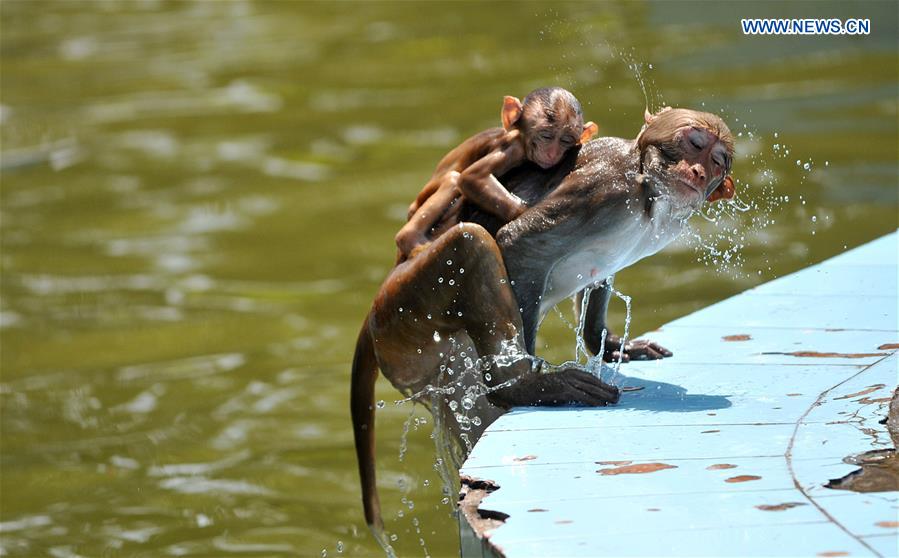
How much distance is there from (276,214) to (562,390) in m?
6.86

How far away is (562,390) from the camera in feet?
13.3

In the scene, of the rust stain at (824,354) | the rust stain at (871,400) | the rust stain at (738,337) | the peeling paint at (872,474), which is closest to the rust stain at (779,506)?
the peeling paint at (872,474)

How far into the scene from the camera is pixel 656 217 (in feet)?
13.3

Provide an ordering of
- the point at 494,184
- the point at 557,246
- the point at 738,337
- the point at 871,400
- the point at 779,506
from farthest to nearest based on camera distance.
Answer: the point at 738,337, the point at 494,184, the point at 557,246, the point at 871,400, the point at 779,506

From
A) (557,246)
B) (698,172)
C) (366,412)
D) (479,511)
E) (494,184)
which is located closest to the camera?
(479,511)

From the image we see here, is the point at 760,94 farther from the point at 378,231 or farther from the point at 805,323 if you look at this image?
the point at 805,323

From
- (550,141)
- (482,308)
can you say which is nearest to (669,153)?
(550,141)

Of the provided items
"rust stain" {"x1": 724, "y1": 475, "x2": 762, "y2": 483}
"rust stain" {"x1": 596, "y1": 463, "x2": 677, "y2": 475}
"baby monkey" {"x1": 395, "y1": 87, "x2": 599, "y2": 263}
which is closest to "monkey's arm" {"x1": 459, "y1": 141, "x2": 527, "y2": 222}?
"baby monkey" {"x1": 395, "y1": 87, "x2": 599, "y2": 263}

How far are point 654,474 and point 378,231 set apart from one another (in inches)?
267

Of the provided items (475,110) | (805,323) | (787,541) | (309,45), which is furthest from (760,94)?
(787,541)

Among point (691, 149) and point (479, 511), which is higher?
point (691, 149)

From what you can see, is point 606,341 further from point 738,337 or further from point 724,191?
point 724,191

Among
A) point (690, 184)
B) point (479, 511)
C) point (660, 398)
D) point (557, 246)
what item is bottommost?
point (660, 398)

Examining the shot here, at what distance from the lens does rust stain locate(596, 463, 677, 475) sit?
11.3 feet
